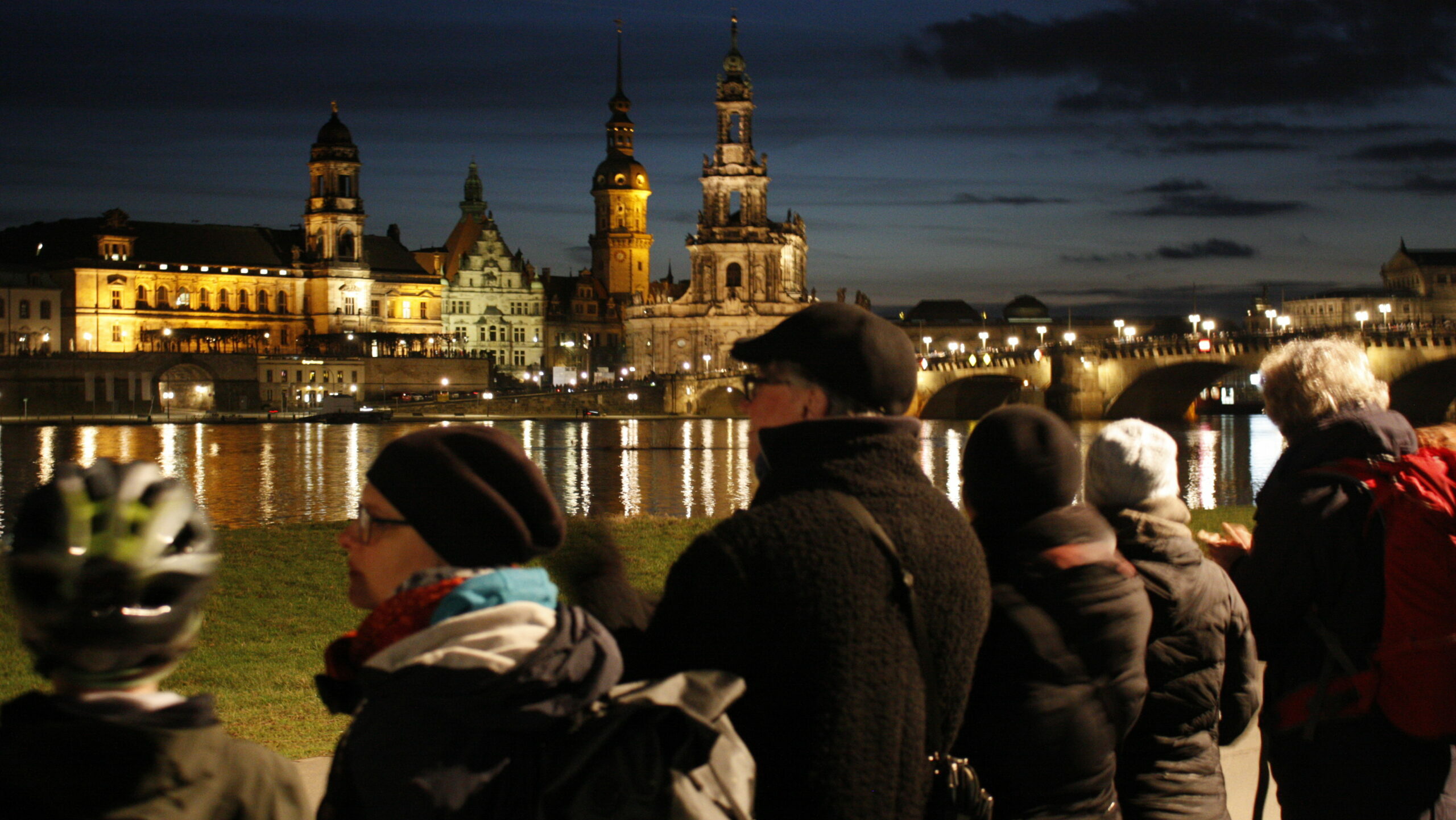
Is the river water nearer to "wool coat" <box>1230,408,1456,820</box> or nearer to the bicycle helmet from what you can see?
"wool coat" <box>1230,408,1456,820</box>

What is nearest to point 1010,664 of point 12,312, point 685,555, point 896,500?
point 896,500

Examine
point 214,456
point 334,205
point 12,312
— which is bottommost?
point 214,456

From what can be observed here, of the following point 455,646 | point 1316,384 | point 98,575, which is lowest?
point 455,646

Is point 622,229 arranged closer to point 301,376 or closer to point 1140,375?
point 301,376

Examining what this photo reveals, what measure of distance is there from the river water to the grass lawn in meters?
1.38

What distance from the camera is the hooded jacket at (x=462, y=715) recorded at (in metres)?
2.12

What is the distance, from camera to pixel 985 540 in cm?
323

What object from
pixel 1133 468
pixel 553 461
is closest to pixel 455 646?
pixel 1133 468

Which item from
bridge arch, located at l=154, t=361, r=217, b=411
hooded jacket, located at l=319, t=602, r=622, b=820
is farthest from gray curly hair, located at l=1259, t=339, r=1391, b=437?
bridge arch, located at l=154, t=361, r=217, b=411

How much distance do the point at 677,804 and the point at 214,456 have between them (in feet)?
130

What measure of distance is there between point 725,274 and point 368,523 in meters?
85.5

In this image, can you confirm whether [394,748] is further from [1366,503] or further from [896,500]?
[1366,503]

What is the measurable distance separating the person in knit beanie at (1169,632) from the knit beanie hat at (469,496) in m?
1.87

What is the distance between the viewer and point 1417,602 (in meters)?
3.59
